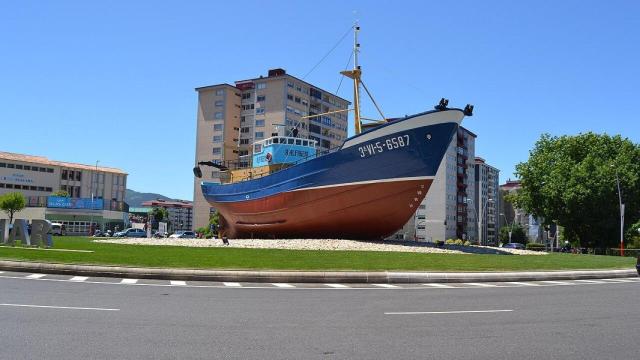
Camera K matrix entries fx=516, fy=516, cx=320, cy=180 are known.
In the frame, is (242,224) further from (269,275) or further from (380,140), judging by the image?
Answer: (269,275)

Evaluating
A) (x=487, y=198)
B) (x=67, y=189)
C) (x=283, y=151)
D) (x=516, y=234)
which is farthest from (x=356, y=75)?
(x=487, y=198)

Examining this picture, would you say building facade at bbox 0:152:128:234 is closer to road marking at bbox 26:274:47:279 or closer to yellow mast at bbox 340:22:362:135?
yellow mast at bbox 340:22:362:135

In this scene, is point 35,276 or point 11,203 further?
point 11,203

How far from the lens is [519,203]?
204 feet

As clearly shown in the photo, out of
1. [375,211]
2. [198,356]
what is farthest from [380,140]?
[198,356]

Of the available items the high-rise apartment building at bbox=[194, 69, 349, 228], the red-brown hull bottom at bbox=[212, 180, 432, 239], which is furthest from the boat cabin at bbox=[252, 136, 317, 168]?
the high-rise apartment building at bbox=[194, 69, 349, 228]

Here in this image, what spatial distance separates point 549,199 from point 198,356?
57397 mm

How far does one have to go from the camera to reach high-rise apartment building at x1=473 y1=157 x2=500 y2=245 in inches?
6201

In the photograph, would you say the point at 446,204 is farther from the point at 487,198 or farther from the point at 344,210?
the point at 344,210

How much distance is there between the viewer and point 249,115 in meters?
110

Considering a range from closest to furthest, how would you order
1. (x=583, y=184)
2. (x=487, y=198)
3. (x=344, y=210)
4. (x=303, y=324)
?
(x=303, y=324)
(x=344, y=210)
(x=583, y=184)
(x=487, y=198)

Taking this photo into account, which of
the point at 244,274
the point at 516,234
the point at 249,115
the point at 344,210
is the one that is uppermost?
the point at 249,115

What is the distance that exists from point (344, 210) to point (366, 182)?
9.12ft

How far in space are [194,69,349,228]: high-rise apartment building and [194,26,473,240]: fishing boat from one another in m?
63.4
